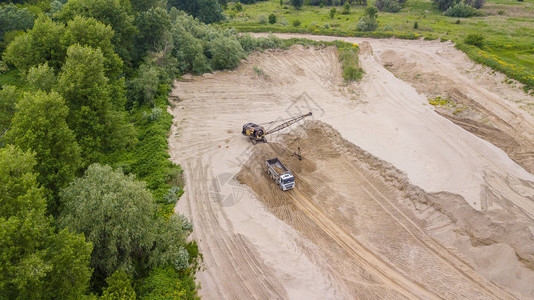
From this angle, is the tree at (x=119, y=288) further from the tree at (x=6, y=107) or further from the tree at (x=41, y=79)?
the tree at (x=41, y=79)

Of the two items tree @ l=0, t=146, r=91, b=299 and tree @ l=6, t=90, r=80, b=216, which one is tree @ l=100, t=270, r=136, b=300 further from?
tree @ l=6, t=90, r=80, b=216

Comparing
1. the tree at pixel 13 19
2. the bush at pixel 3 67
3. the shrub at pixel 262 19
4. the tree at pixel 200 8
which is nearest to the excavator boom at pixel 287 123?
the bush at pixel 3 67

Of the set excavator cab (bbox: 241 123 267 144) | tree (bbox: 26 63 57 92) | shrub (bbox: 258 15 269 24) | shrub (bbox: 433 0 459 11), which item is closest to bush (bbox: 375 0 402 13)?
shrub (bbox: 433 0 459 11)

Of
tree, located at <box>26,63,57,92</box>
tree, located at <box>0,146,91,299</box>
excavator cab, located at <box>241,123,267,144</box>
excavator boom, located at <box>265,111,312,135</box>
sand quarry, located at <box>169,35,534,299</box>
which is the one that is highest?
tree, located at <box>26,63,57,92</box>

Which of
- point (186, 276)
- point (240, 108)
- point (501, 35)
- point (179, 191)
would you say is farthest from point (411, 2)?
point (186, 276)

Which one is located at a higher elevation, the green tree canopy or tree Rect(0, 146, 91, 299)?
the green tree canopy

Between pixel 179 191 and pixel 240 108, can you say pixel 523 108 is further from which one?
pixel 179 191

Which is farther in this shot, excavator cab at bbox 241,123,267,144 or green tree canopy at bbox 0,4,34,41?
green tree canopy at bbox 0,4,34,41
